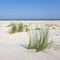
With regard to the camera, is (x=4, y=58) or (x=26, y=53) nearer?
(x=4, y=58)

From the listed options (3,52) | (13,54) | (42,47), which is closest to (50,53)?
(42,47)

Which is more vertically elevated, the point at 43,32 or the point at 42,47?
the point at 43,32

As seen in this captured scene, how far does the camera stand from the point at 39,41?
166 inches

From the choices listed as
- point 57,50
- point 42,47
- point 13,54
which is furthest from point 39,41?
point 13,54

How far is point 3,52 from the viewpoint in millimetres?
3959

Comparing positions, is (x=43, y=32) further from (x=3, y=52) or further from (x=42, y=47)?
(x=3, y=52)

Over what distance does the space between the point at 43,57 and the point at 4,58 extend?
815 millimetres

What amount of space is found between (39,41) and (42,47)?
0.59ft

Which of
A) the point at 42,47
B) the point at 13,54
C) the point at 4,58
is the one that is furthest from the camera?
the point at 42,47

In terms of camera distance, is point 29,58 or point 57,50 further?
point 57,50

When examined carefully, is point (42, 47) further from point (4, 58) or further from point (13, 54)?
point (4, 58)

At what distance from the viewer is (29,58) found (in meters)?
3.53

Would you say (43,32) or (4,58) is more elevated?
(43,32)

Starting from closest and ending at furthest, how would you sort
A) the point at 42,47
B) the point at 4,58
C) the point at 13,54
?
the point at 4,58 → the point at 13,54 → the point at 42,47
